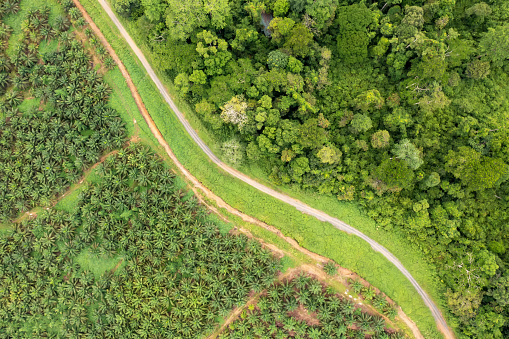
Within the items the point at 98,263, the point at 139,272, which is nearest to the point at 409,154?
the point at 139,272

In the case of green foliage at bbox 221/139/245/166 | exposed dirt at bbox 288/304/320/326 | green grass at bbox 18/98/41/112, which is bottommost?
exposed dirt at bbox 288/304/320/326

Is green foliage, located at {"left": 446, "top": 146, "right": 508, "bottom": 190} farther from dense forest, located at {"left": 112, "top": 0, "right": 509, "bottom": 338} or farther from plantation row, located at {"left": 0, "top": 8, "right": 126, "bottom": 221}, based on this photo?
plantation row, located at {"left": 0, "top": 8, "right": 126, "bottom": 221}

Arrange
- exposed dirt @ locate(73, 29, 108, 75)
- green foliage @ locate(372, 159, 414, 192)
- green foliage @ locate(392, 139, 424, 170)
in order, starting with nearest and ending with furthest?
green foliage @ locate(372, 159, 414, 192) → green foliage @ locate(392, 139, 424, 170) → exposed dirt @ locate(73, 29, 108, 75)

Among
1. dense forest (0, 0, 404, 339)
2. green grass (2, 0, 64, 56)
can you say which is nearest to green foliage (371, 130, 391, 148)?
dense forest (0, 0, 404, 339)

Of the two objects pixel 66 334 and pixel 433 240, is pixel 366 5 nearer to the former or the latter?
pixel 433 240

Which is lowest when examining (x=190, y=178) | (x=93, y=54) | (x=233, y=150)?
(x=190, y=178)

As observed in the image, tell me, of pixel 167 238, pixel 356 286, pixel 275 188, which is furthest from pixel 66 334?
pixel 356 286

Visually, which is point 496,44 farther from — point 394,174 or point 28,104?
point 28,104
